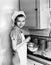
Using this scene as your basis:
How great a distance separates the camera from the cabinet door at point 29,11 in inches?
74.0

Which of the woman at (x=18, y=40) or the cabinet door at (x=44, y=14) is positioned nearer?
the woman at (x=18, y=40)

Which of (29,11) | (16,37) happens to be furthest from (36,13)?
(16,37)

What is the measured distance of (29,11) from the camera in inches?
76.3

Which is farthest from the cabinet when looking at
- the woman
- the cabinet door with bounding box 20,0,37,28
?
the woman

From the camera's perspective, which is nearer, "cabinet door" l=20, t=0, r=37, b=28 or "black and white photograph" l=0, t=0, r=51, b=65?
"black and white photograph" l=0, t=0, r=51, b=65

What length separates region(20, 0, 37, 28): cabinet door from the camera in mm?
1880

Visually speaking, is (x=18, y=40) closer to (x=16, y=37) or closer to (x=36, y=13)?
(x=16, y=37)

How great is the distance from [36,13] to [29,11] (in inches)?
6.1

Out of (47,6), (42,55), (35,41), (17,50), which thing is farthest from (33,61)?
(47,6)

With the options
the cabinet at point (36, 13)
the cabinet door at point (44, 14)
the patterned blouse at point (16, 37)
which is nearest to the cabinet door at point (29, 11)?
the cabinet at point (36, 13)

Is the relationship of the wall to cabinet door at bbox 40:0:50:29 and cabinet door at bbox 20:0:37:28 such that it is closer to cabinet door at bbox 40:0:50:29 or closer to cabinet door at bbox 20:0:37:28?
cabinet door at bbox 20:0:37:28

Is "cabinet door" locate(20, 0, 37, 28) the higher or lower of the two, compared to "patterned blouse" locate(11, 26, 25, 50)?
higher

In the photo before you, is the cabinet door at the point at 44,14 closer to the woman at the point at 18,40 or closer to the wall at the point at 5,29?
the woman at the point at 18,40

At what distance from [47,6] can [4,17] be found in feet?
2.52
